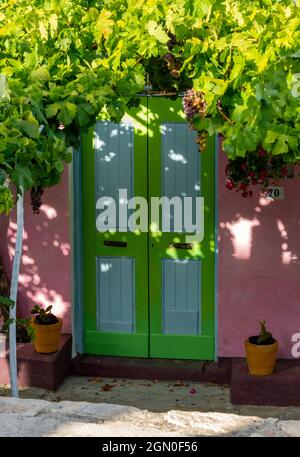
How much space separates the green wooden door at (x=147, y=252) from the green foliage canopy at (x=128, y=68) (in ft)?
5.92

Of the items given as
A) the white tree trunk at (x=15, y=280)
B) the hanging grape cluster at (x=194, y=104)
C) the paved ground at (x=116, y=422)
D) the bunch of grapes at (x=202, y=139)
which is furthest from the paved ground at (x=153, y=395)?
Result: the hanging grape cluster at (x=194, y=104)

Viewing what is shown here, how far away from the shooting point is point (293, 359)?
7609mm

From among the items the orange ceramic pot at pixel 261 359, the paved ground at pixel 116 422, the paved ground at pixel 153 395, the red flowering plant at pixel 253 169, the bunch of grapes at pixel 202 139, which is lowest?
the paved ground at pixel 153 395

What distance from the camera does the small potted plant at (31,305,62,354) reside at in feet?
25.0

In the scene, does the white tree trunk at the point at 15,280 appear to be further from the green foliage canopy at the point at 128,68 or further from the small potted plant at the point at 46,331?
the small potted plant at the point at 46,331

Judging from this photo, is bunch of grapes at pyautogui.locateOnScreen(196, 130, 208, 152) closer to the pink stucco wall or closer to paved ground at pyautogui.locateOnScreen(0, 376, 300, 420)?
the pink stucco wall

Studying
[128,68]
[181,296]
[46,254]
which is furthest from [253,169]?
[46,254]

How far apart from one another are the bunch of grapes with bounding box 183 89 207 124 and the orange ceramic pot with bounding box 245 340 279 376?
2.59 metres

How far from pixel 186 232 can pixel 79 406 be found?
3.24 meters

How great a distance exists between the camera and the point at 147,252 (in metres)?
7.93

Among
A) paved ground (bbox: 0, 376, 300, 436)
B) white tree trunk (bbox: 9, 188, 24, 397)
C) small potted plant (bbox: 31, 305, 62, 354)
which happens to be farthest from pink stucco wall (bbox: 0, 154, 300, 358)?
paved ground (bbox: 0, 376, 300, 436)

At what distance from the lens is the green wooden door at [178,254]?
7762 millimetres

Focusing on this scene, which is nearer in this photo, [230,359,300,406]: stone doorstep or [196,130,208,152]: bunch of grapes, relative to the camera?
[196,130,208,152]: bunch of grapes
